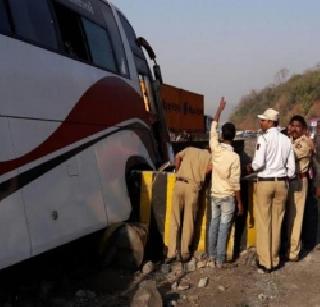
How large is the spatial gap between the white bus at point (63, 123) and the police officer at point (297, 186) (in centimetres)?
213

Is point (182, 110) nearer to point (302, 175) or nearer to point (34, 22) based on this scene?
point (302, 175)

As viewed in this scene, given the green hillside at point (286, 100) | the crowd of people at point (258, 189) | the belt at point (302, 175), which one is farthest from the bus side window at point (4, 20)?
the green hillside at point (286, 100)

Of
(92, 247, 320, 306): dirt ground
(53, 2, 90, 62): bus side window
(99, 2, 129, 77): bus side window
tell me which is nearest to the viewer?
(92, 247, 320, 306): dirt ground

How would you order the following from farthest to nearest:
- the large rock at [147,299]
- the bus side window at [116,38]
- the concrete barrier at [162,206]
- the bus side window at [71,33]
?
the bus side window at [116,38]
the concrete barrier at [162,206]
the bus side window at [71,33]
the large rock at [147,299]

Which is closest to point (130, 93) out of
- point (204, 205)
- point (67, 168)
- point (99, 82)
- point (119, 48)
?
point (119, 48)

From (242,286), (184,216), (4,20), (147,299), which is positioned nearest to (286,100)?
(184,216)

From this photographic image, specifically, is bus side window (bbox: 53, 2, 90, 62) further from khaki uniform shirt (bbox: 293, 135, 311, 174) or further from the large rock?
khaki uniform shirt (bbox: 293, 135, 311, 174)

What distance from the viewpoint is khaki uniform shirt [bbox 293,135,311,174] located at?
768 centimetres

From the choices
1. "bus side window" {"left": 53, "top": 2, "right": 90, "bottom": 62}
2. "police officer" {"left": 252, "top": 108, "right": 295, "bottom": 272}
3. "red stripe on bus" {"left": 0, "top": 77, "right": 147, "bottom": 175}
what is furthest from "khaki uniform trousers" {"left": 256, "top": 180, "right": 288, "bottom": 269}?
"bus side window" {"left": 53, "top": 2, "right": 90, "bottom": 62}

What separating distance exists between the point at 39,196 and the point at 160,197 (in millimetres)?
2977

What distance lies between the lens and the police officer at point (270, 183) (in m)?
7.00

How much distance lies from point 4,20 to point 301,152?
171 inches

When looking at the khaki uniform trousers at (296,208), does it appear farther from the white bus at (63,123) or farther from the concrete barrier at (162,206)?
the white bus at (63,123)

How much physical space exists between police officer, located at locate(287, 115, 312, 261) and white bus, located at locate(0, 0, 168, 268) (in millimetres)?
2130
